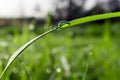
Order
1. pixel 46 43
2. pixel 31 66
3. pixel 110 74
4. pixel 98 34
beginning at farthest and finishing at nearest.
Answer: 1. pixel 98 34
2. pixel 46 43
3. pixel 31 66
4. pixel 110 74

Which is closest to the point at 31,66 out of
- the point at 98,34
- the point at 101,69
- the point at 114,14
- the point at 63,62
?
the point at 63,62

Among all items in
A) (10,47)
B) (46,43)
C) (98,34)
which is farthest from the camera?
(98,34)

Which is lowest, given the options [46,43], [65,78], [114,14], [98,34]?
[98,34]

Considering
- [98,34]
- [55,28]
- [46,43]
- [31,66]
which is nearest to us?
[55,28]

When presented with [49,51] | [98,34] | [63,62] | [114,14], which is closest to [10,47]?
[49,51]

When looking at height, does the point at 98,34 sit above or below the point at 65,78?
below

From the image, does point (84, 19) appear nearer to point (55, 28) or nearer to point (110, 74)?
point (55, 28)

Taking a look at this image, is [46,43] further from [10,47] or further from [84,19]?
[84,19]

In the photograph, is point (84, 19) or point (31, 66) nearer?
point (84, 19)

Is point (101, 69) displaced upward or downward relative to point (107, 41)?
downward
